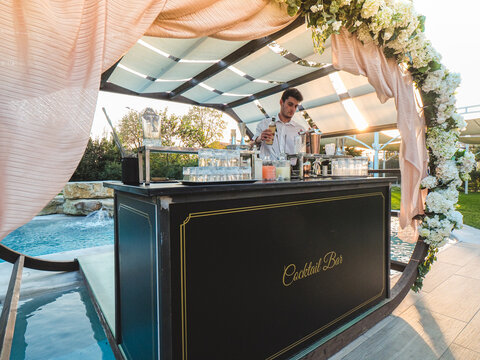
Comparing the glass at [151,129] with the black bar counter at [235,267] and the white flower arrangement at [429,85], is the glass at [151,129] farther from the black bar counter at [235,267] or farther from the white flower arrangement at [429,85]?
the white flower arrangement at [429,85]

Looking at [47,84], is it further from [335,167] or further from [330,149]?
[330,149]

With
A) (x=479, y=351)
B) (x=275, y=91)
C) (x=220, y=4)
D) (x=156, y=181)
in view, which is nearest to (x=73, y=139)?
(x=156, y=181)

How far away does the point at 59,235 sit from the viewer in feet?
18.4

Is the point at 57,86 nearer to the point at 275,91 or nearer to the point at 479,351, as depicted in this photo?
the point at 479,351

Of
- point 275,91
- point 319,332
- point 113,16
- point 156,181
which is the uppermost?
point 275,91

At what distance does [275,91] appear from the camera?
5266 millimetres

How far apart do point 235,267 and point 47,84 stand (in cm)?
109

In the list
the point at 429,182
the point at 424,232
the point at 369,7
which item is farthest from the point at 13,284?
the point at 429,182

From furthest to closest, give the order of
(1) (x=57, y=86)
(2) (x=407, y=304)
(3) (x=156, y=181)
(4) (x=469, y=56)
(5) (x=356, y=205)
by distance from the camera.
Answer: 1. (4) (x=469, y=56)
2. (2) (x=407, y=304)
3. (5) (x=356, y=205)
4. (3) (x=156, y=181)
5. (1) (x=57, y=86)

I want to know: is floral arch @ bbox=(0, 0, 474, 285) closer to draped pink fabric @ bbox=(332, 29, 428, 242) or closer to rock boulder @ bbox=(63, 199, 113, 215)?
draped pink fabric @ bbox=(332, 29, 428, 242)

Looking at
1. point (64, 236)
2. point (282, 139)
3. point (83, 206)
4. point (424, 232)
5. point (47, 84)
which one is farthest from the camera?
point (83, 206)

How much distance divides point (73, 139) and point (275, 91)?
4.74 m

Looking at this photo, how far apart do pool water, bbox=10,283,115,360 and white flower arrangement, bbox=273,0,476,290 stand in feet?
8.86

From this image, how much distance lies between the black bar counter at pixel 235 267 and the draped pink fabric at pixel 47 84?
0.34 meters
